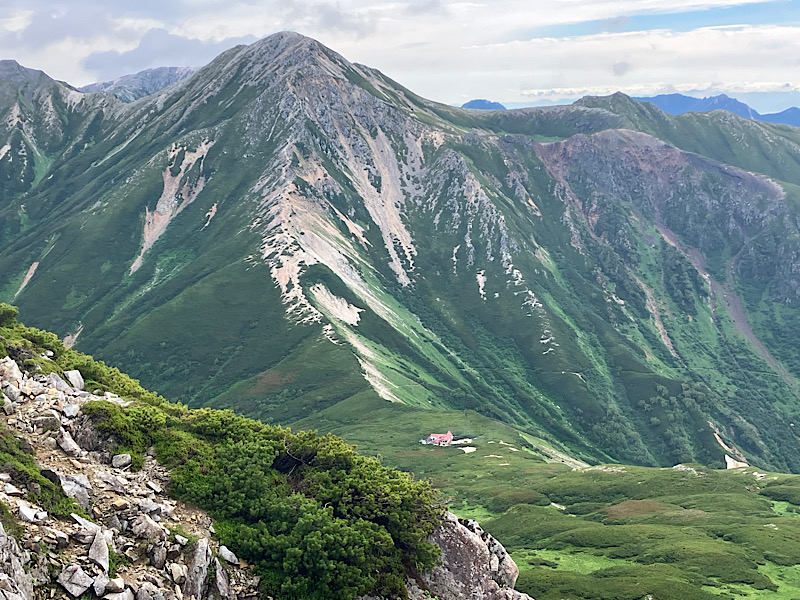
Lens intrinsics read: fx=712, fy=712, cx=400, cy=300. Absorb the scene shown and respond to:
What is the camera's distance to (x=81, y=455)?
55781 mm

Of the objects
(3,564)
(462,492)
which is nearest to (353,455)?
(3,564)

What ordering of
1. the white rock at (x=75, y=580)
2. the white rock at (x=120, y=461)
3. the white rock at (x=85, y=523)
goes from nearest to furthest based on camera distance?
the white rock at (x=75, y=580) < the white rock at (x=85, y=523) < the white rock at (x=120, y=461)

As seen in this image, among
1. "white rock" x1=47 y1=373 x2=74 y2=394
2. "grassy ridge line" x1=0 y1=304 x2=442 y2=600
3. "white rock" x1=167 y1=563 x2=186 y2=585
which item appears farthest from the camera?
"white rock" x1=47 y1=373 x2=74 y2=394

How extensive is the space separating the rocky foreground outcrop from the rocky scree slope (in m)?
0.08

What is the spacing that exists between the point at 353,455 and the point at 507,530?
88523mm

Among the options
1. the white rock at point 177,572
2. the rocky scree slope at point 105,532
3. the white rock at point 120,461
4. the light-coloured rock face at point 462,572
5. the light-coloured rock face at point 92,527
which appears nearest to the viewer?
the light-coloured rock face at point 92,527

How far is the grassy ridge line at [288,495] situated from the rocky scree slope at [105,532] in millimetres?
738

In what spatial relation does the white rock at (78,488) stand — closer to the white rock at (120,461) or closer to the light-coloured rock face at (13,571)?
the white rock at (120,461)

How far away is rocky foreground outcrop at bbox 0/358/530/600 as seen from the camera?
142ft

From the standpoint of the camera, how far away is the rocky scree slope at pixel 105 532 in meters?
43.3

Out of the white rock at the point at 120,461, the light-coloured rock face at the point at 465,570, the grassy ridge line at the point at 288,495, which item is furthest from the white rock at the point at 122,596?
the light-coloured rock face at the point at 465,570

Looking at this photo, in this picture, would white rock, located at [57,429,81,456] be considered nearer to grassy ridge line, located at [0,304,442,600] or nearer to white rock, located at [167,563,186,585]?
grassy ridge line, located at [0,304,442,600]

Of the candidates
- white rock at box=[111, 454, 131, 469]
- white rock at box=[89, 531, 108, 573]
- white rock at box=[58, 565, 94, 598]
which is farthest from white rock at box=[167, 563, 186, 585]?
white rock at box=[111, 454, 131, 469]

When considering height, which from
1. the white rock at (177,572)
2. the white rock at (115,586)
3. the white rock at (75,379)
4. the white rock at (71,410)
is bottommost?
the white rock at (177,572)
